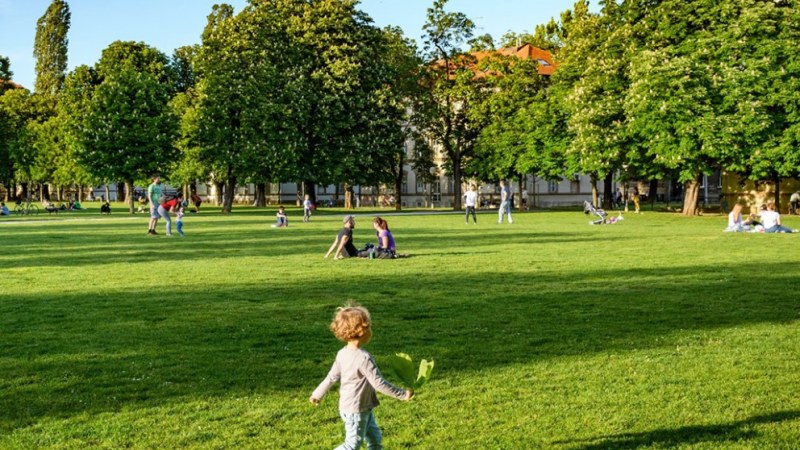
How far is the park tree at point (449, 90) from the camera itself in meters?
69.8

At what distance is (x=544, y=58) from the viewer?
9019 centimetres

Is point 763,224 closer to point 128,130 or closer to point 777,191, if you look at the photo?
point 777,191

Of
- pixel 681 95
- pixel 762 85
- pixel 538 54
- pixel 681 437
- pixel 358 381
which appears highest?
pixel 538 54

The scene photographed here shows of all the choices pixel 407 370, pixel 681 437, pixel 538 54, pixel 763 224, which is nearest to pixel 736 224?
pixel 763 224

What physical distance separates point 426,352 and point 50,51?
4315 inches

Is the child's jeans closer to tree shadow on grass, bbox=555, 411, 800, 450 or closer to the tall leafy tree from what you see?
tree shadow on grass, bbox=555, 411, 800, 450

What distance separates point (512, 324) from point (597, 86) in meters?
43.6

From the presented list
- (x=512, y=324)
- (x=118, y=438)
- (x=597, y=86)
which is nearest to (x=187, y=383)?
(x=118, y=438)

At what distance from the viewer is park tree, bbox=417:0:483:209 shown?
6975 centimetres

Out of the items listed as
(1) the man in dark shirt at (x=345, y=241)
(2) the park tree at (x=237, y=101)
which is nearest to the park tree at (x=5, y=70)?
(2) the park tree at (x=237, y=101)

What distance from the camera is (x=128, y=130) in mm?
61250

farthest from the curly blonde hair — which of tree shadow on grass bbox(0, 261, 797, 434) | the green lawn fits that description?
tree shadow on grass bbox(0, 261, 797, 434)

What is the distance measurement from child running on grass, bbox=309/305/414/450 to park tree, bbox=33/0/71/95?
11019 cm

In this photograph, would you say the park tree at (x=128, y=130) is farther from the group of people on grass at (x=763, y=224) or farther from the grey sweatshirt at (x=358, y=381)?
the grey sweatshirt at (x=358, y=381)
